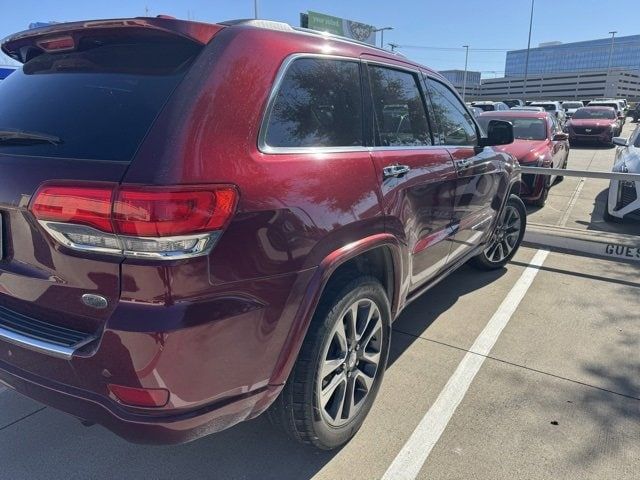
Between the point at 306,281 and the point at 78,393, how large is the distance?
0.93 metres

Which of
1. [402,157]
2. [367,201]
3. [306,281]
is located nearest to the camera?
[306,281]

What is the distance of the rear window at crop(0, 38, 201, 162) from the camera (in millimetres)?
1771

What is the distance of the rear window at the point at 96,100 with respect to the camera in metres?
1.77

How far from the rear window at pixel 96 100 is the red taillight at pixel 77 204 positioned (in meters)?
0.14

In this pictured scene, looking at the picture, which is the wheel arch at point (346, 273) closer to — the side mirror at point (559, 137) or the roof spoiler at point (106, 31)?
the roof spoiler at point (106, 31)

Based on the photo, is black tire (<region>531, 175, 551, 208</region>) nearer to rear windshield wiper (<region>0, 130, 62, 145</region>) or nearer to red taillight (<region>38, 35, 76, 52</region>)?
red taillight (<region>38, 35, 76, 52</region>)

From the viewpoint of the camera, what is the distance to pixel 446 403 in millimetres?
2896

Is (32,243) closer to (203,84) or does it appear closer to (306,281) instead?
(203,84)

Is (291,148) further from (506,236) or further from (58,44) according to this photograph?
(506,236)

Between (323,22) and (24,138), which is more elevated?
(323,22)

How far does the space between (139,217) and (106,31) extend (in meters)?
0.90

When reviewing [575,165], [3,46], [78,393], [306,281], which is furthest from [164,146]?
[575,165]

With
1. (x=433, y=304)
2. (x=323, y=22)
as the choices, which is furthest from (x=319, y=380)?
(x=323, y=22)

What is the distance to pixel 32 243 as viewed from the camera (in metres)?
1.81
